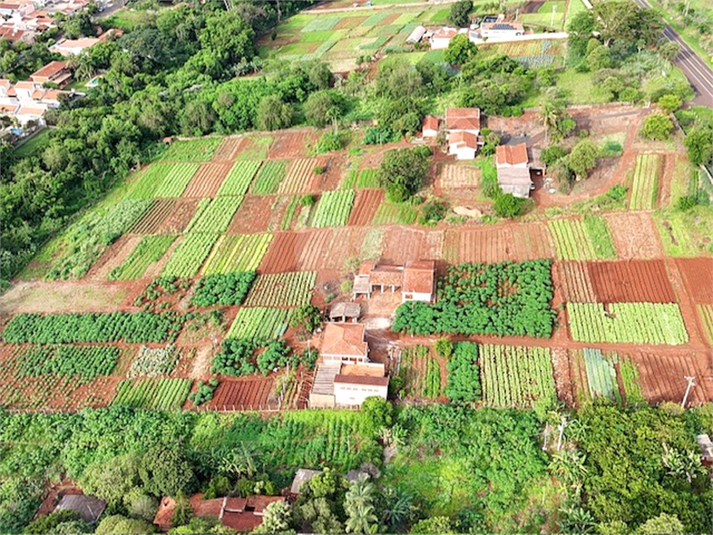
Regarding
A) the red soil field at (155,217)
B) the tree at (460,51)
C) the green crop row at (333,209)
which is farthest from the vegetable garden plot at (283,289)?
the tree at (460,51)

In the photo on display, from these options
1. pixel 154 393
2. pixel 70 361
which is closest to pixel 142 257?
pixel 70 361

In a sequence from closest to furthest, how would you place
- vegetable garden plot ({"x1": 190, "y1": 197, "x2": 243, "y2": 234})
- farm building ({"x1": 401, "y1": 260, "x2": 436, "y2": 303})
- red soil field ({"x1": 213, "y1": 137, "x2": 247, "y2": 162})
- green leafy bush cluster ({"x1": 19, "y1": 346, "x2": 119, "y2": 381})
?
green leafy bush cluster ({"x1": 19, "y1": 346, "x2": 119, "y2": 381}) < farm building ({"x1": 401, "y1": 260, "x2": 436, "y2": 303}) < vegetable garden plot ({"x1": 190, "y1": 197, "x2": 243, "y2": 234}) < red soil field ({"x1": 213, "y1": 137, "x2": 247, "y2": 162})

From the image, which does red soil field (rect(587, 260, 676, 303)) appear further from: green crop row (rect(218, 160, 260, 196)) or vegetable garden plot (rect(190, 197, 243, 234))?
green crop row (rect(218, 160, 260, 196))

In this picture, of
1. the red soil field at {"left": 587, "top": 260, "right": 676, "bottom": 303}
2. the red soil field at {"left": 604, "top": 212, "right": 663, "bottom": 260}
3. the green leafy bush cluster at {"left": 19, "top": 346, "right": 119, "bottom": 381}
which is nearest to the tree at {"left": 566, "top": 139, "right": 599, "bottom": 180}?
the red soil field at {"left": 604, "top": 212, "right": 663, "bottom": 260}

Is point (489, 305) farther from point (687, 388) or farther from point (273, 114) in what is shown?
point (273, 114)

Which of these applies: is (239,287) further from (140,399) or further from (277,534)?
(277,534)

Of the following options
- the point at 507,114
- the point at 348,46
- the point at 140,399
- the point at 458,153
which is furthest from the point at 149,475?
the point at 348,46
